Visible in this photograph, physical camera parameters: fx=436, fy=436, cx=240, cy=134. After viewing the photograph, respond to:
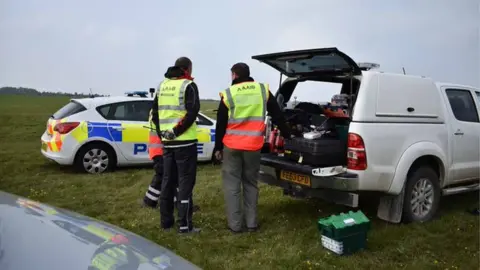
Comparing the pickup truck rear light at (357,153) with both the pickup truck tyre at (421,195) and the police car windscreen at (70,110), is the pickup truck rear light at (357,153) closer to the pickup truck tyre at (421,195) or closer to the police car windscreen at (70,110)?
the pickup truck tyre at (421,195)

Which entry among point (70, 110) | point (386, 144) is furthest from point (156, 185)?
point (70, 110)

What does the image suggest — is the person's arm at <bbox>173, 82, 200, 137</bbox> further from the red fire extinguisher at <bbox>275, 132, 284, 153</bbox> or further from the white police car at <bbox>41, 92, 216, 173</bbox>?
the white police car at <bbox>41, 92, 216, 173</bbox>

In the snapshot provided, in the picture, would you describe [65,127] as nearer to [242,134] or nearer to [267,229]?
[242,134]

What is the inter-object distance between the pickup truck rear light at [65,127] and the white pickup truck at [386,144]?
156 inches

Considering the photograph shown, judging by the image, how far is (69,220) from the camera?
2479mm

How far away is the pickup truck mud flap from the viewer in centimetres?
459

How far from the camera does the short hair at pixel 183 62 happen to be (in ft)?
15.8

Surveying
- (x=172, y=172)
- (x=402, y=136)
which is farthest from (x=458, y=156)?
(x=172, y=172)

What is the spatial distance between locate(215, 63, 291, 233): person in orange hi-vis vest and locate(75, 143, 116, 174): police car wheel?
13.5ft

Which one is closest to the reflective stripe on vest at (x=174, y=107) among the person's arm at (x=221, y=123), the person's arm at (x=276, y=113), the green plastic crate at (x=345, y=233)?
the person's arm at (x=221, y=123)

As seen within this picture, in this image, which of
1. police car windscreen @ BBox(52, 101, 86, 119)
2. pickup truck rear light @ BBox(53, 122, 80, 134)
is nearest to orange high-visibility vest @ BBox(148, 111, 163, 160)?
pickup truck rear light @ BBox(53, 122, 80, 134)

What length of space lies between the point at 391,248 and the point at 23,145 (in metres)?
11.9

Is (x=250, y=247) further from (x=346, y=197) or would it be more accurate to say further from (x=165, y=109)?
(x=165, y=109)

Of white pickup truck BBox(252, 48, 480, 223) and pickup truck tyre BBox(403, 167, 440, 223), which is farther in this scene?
pickup truck tyre BBox(403, 167, 440, 223)
